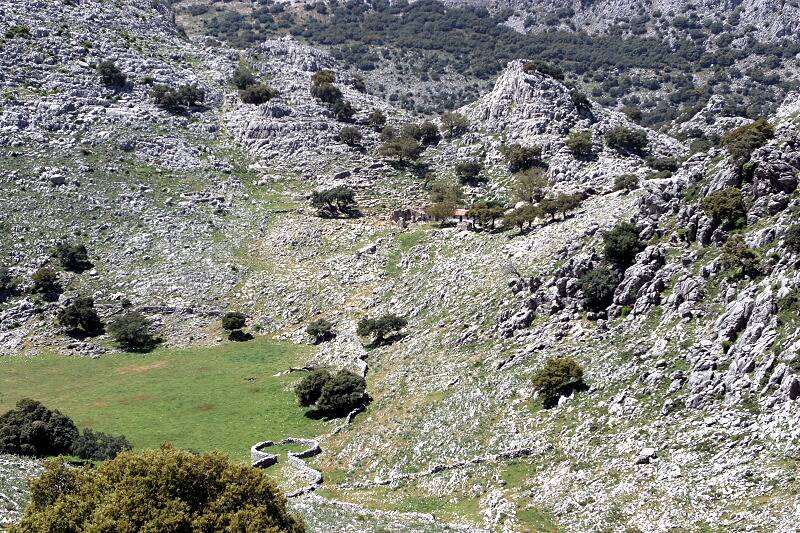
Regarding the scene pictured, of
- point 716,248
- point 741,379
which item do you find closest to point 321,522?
point 741,379

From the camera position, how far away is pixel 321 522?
147ft

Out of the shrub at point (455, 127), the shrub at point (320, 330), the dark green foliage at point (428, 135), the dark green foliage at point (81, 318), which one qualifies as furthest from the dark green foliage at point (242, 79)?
the shrub at point (320, 330)

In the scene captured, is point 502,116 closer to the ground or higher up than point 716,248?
higher up

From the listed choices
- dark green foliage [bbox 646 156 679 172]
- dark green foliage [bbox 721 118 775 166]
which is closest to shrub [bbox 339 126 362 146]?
dark green foliage [bbox 646 156 679 172]

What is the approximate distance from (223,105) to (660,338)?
370 feet

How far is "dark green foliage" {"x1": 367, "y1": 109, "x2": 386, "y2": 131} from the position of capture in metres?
145

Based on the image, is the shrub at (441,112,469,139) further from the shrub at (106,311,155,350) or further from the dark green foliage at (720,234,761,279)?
the dark green foliage at (720,234,761,279)

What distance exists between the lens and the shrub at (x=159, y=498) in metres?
32.8

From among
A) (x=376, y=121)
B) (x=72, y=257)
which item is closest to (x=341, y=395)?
(x=72, y=257)

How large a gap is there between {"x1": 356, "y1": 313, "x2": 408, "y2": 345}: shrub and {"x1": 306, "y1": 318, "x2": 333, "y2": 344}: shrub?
19.3 ft

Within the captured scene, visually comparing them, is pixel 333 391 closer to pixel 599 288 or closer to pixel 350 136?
pixel 599 288

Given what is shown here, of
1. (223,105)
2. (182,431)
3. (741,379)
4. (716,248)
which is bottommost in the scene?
(182,431)

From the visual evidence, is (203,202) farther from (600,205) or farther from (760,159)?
(760,159)

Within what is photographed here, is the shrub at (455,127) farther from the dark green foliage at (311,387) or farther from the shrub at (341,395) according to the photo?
the shrub at (341,395)
